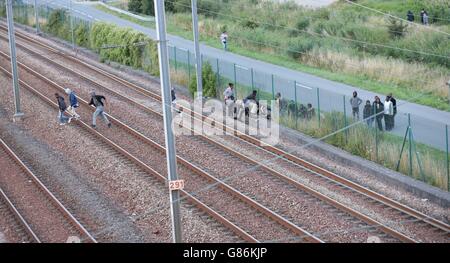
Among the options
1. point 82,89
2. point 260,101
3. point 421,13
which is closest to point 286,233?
point 260,101

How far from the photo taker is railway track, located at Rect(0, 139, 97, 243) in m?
18.5

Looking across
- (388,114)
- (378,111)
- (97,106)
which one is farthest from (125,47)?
(388,114)

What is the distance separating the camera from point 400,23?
144 ft

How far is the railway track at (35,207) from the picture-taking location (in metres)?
18.5

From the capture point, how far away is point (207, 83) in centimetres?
3184

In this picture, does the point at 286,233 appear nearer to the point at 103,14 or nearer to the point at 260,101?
the point at 260,101

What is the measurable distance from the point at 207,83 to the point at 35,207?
41.3 feet

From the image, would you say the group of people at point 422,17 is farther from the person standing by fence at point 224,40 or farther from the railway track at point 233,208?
the railway track at point 233,208

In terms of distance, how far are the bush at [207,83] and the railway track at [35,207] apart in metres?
9.04

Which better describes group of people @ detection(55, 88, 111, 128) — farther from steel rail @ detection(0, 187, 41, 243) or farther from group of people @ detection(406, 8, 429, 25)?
group of people @ detection(406, 8, 429, 25)

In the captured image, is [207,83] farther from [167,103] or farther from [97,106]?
[167,103]

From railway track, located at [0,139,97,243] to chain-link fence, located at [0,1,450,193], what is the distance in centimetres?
712

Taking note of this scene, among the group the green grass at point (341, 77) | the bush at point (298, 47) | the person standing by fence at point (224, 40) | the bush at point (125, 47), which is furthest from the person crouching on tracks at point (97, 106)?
the person standing by fence at point (224, 40)
